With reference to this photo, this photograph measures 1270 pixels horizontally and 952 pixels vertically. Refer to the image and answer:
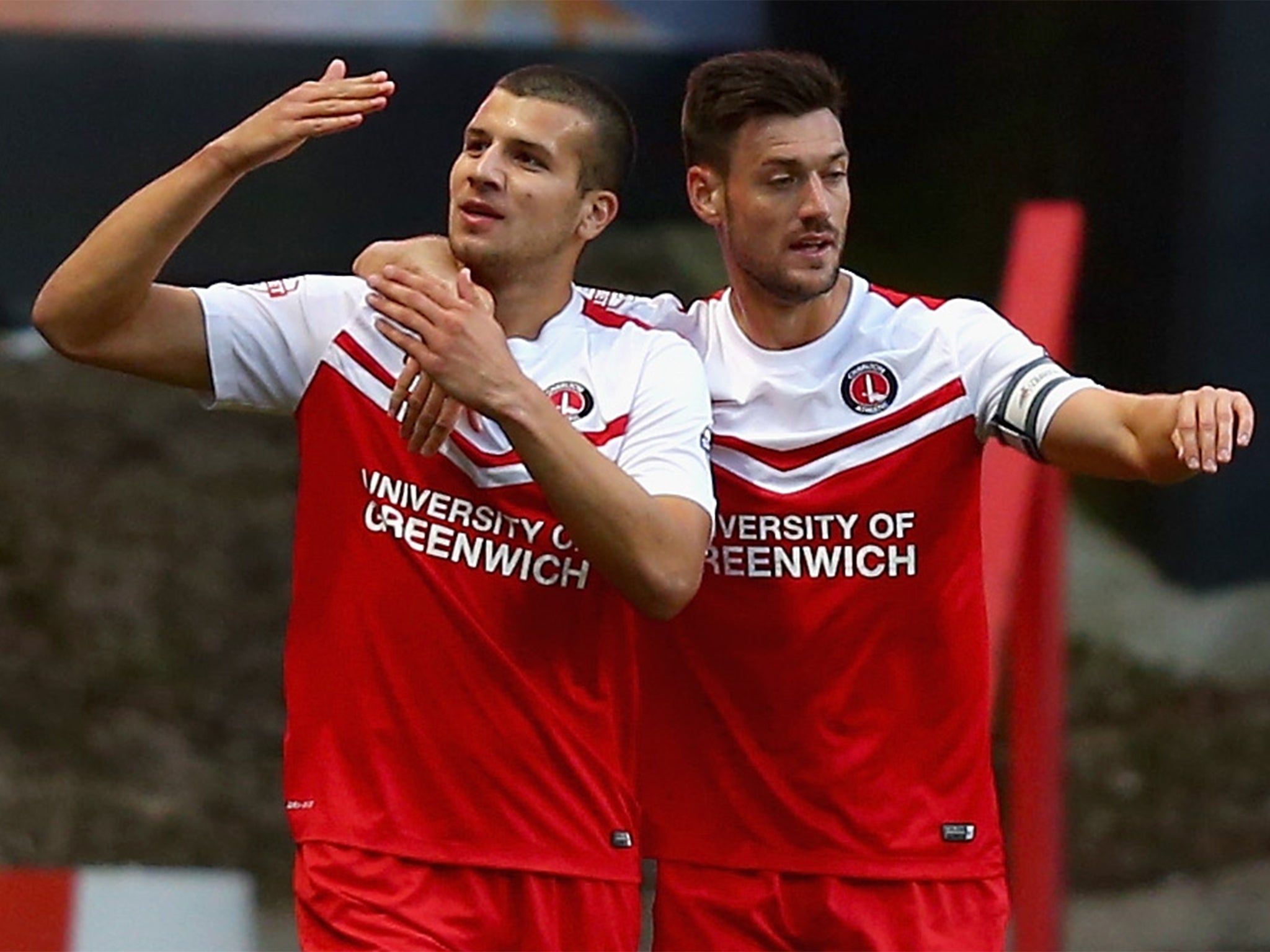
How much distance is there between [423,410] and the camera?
7.90 feet

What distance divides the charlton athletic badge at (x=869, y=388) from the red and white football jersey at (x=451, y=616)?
23cm

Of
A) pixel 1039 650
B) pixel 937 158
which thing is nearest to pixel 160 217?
pixel 1039 650

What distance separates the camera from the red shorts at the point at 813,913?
2697mm

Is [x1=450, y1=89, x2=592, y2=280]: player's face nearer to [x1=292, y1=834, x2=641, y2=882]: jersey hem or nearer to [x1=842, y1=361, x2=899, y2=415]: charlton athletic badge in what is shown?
[x1=842, y1=361, x2=899, y2=415]: charlton athletic badge

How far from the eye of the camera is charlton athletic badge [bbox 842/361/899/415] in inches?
106

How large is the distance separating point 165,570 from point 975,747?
3990 millimetres

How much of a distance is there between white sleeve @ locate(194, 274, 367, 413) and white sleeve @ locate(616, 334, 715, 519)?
1.04 feet

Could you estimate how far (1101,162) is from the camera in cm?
616

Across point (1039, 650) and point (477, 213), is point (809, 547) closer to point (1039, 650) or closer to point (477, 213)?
point (477, 213)

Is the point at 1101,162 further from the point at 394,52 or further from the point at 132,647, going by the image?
the point at 132,647

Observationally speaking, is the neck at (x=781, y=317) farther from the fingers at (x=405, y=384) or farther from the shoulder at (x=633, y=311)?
the fingers at (x=405, y=384)

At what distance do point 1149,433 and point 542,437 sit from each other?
2.01ft

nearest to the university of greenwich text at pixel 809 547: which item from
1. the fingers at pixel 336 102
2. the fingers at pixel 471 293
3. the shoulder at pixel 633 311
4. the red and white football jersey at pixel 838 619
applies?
the red and white football jersey at pixel 838 619

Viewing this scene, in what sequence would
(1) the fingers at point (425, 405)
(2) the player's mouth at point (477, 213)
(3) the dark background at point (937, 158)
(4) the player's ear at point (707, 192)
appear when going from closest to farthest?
(1) the fingers at point (425, 405) → (2) the player's mouth at point (477, 213) → (4) the player's ear at point (707, 192) → (3) the dark background at point (937, 158)
